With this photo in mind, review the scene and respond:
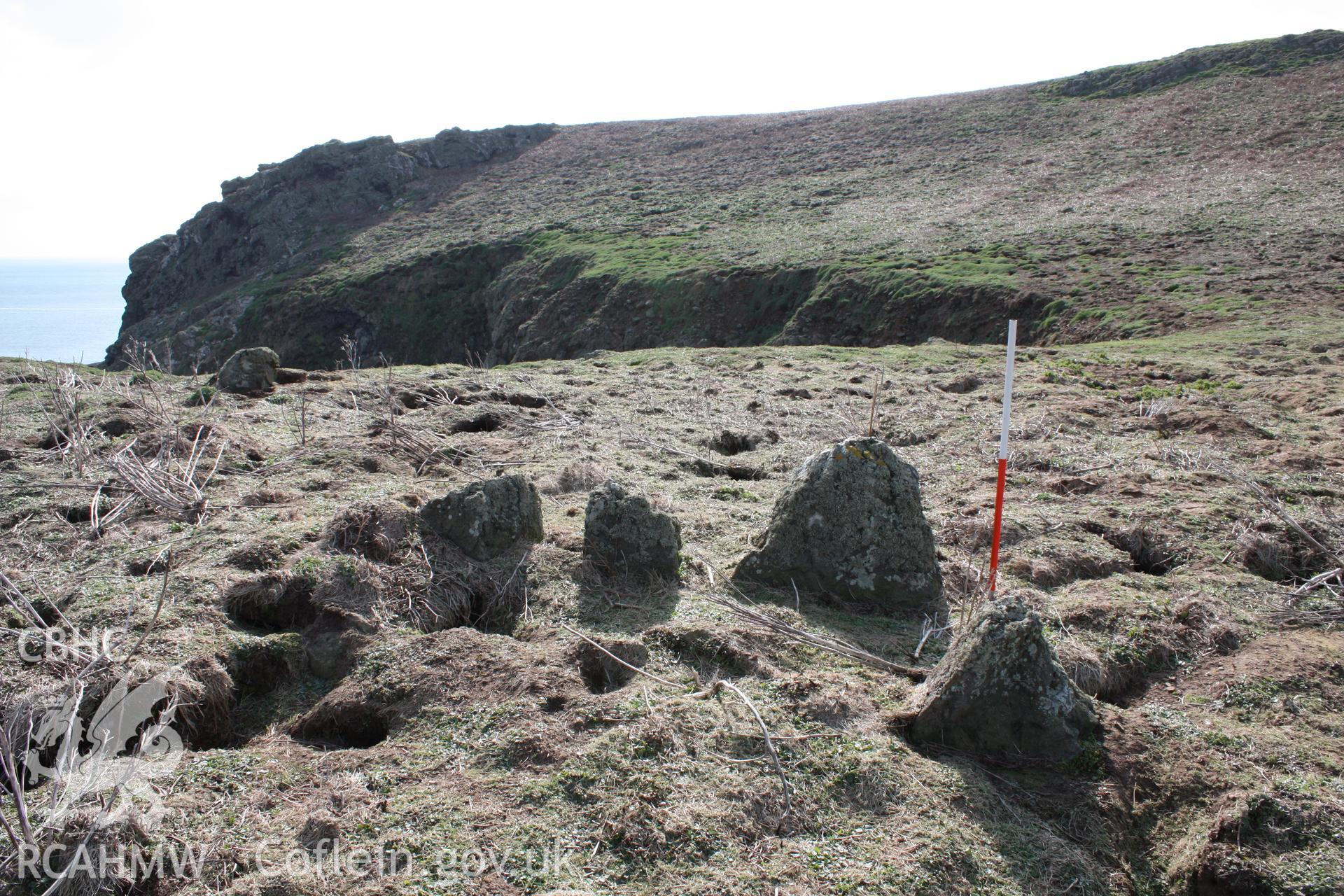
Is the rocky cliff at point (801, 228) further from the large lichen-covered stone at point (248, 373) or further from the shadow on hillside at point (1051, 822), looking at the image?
the shadow on hillside at point (1051, 822)

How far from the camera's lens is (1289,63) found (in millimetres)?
28094

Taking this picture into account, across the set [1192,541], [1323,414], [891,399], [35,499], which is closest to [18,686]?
[35,499]

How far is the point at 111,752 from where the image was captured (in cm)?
281

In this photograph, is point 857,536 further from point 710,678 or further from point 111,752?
point 111,752

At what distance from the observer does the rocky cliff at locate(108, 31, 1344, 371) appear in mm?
15648

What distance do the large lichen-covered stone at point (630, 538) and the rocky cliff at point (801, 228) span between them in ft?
30.0

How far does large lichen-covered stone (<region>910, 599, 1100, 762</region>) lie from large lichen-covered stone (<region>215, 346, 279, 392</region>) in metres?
7.32

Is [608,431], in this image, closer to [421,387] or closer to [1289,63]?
[421,387]

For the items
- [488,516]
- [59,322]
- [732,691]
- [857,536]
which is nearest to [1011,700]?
[732,691]

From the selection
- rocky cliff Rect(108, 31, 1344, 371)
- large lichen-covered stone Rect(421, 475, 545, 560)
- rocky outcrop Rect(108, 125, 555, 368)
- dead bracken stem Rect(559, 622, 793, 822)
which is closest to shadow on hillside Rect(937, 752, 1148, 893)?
dead bracken stem Rect(559, 622, 793, 822)

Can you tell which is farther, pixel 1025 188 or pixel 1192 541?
pixel 1025 188

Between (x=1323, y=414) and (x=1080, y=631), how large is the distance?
211 inches

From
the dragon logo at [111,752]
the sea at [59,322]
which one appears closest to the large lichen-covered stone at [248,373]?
the sea at [59,322]

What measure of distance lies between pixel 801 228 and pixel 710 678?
2167 cm
